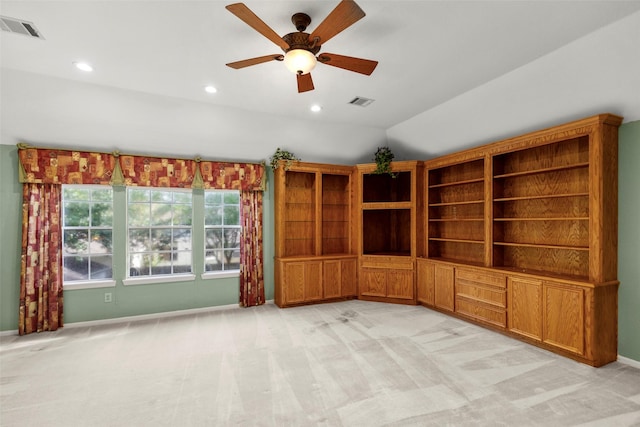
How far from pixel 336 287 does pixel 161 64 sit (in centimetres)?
420

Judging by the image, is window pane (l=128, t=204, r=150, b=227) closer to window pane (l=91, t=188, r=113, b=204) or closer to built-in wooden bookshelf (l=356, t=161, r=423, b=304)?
window pane (l=91, t=188, r=113, b=204)

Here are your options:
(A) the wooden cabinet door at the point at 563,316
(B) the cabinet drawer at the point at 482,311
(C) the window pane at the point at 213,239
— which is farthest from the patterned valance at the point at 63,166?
(A) the wooden cabinet door at the point at 563,316

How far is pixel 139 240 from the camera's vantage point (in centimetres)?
470

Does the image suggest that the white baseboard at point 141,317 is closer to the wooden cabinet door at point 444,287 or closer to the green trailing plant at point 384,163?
the wooden cabinet door at point 444,287

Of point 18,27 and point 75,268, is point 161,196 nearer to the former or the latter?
point 75,268

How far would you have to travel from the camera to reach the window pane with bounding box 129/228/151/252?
183 inches

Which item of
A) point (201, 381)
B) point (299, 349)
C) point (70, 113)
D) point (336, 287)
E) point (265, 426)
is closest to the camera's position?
point (265, 426)

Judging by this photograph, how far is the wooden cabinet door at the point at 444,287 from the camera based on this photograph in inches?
180

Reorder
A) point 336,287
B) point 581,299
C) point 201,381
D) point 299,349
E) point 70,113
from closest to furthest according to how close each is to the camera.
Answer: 1. point 201,381
2. point 581,299
3. point 299,349
4. point 70,113
5. point 336,287

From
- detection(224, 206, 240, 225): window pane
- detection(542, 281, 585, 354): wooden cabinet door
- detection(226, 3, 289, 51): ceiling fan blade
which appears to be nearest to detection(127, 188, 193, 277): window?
detection(224, 206, 240, 225): window pane

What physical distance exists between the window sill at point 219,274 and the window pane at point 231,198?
3.88ft

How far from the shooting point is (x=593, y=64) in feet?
10.3

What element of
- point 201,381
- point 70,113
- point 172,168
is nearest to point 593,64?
point 201,381

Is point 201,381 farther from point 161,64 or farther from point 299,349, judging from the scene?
point 161,64
